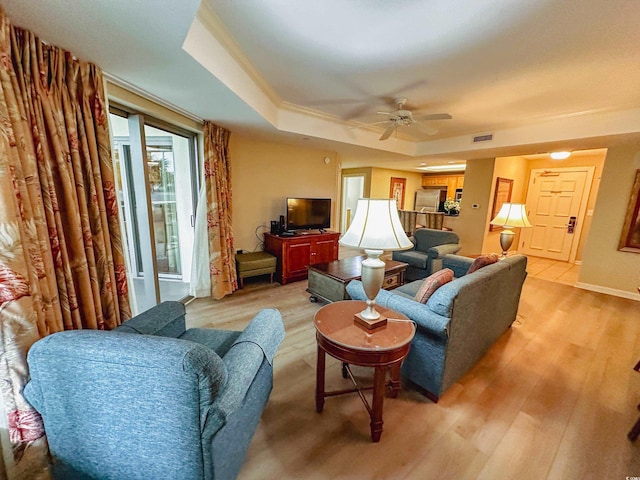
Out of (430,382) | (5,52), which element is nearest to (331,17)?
(5,52)

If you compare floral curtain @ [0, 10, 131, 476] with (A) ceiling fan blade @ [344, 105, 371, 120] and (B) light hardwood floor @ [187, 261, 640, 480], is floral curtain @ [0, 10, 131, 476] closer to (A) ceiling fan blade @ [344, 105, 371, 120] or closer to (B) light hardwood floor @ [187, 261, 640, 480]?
(B) light hardwood floor @ [187, 261, 640, 480]

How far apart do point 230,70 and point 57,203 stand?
1.54 meters

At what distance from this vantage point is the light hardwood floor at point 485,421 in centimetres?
140

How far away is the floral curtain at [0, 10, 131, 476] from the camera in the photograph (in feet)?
3.70

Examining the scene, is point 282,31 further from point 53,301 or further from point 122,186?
point 122,186

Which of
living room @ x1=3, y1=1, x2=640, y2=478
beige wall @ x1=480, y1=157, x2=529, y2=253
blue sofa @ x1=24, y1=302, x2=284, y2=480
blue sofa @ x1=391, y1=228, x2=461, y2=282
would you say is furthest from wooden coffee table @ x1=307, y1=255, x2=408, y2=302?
beige wall @ x1=480, y1=157, x2=529, y2=253

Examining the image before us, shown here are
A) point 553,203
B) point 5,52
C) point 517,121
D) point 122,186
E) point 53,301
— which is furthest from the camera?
point 553,203

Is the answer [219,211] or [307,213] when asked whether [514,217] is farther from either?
[219,211]

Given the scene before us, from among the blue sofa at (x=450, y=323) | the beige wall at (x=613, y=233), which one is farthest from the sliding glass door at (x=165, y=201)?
the beige wall at (x=613, y=233)

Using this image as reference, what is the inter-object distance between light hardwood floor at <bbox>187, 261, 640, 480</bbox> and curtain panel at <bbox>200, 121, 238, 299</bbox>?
51.4 inches

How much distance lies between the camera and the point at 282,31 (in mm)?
1863

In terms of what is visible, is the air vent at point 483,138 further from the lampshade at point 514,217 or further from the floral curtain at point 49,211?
the floral curtain at point 49,211

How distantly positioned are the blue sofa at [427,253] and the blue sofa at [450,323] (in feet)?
5.48

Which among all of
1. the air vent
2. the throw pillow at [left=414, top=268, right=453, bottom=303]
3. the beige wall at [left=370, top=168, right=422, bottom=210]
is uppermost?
the air vent
